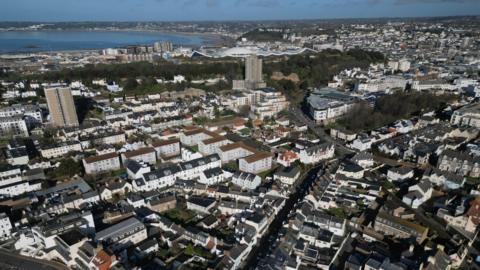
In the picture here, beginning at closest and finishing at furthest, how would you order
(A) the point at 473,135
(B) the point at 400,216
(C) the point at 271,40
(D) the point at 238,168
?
(B) the point at 400,216 < (D) the point at 238,168 < (A) the point at 473,135 < (C) the point at 271,40

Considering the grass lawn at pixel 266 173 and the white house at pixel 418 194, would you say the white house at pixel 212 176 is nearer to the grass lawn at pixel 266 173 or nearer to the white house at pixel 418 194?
the grass lawn at pixel 266 173

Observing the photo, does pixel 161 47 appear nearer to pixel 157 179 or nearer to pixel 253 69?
pixel 253 69

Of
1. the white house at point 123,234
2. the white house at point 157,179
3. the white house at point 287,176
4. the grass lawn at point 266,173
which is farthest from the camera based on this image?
the grass lawn at point 266,173

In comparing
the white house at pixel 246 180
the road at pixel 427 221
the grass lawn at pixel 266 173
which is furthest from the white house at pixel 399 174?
the white house at pixel 246 180

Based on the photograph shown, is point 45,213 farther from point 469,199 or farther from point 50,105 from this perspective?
point 469,199

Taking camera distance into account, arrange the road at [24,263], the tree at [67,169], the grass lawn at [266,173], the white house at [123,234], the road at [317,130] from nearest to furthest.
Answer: the road at [24,263], the white house at [123,234], the tree at [67,169], the grass lawn at [266,173], the road at [317,130]

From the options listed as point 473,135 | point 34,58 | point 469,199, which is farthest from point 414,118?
point 34,58
